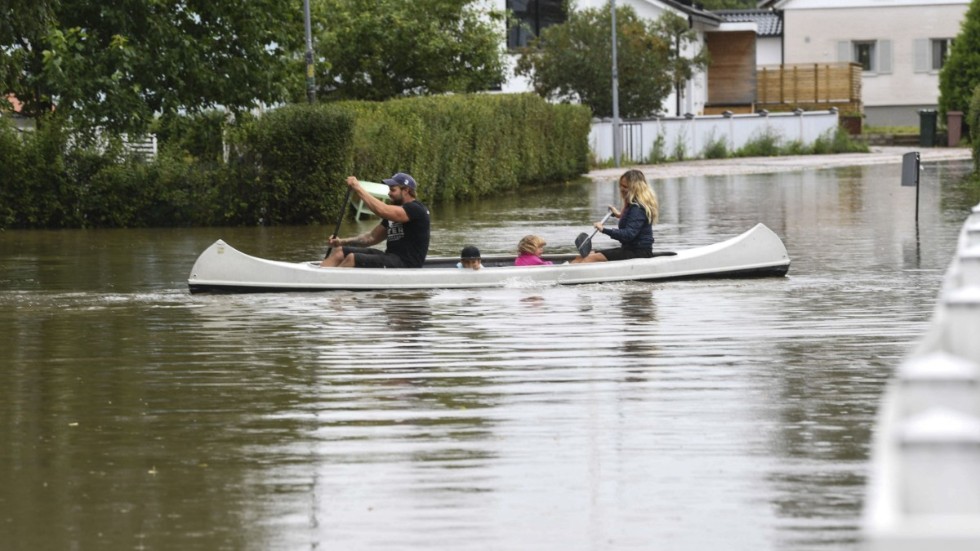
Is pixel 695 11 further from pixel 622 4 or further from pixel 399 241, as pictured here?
pixel 399 241

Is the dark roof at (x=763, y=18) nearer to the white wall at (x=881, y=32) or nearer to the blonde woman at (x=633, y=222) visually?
the white wall at (x=881, y=32)

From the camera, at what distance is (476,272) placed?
642 inches

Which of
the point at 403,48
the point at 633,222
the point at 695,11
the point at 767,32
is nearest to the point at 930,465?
the point at 633,222

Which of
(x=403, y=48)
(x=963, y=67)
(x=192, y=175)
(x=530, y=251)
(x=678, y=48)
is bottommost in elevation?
(x=530, y=251)

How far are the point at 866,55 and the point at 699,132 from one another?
904 inches

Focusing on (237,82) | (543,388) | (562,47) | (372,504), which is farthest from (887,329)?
(562,47)

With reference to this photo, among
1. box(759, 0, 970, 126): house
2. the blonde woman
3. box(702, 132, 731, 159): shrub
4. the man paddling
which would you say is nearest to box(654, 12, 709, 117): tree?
box(702, 132, 731, 159): shrub

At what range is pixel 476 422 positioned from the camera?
9172 mm

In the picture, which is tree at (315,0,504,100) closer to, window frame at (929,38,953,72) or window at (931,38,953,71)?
window frame at (929,38,953,72)

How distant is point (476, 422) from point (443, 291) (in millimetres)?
7224

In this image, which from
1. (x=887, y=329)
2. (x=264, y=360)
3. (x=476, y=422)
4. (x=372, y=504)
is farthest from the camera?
(x=887, y=329)

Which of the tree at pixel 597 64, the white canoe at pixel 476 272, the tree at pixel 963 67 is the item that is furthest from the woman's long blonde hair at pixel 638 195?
the tree at pixel 963 67

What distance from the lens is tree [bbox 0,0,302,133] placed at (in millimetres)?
27109

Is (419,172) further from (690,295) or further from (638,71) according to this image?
(638,71)
